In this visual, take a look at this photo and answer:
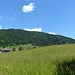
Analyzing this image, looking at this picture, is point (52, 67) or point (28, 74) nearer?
point (28, 74)

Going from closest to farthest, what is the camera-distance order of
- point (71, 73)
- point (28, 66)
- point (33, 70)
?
point (71, 73), point (33, 70), point (28, 66)

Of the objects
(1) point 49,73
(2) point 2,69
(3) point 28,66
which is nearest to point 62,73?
(1) point 49,73

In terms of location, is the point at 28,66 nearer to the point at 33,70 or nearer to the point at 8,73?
the point at 33,70

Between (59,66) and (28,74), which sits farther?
(59,66)

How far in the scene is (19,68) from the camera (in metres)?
10.8

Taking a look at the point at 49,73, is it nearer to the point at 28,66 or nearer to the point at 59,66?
the point at 59,66

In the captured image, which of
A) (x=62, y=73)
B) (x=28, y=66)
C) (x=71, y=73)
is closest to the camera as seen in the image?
(x=71, y=73)

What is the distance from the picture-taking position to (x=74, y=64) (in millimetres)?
10570

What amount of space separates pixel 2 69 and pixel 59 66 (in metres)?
2.65

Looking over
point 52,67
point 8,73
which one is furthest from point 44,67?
point 8,73

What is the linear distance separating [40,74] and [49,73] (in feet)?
1.31

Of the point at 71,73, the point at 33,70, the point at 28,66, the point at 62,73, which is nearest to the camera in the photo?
the point at 71,73

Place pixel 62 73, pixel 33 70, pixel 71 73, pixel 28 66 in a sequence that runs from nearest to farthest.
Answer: pixel 71 73, pixel 62 73, pixel 33 70, pixel 28 66

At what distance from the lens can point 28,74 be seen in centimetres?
1006
